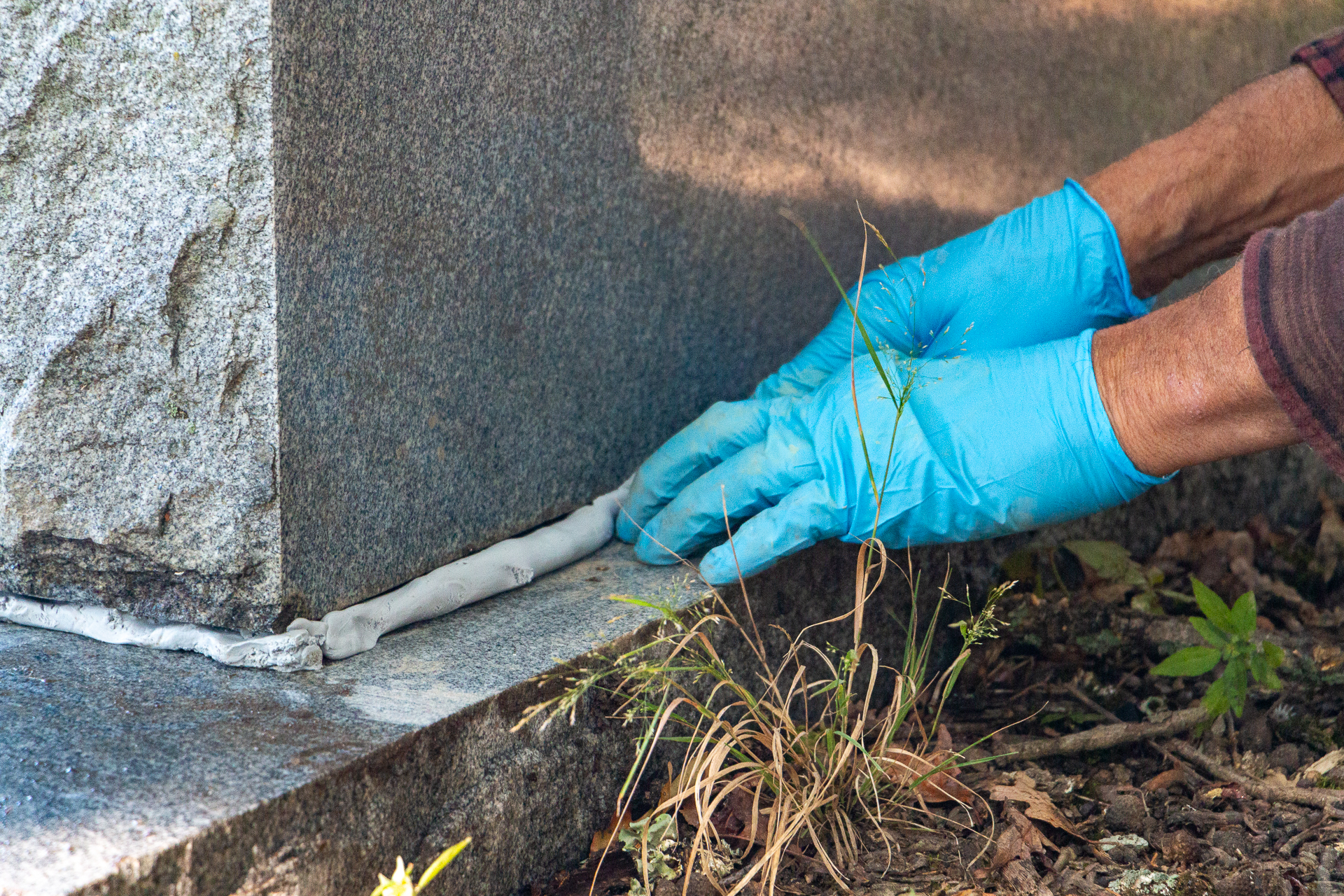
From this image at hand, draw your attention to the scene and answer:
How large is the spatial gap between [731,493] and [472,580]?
0.40 meters

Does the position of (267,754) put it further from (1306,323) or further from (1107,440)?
(1306,323)

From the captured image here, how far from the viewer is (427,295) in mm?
1438

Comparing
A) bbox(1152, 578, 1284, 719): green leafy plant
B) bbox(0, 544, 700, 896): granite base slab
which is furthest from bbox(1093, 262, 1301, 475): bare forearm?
bbox(0, 544, 700, 896): granite base slab

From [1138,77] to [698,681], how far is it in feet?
7.33

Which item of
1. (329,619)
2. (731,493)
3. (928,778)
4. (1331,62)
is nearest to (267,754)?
(329,619)

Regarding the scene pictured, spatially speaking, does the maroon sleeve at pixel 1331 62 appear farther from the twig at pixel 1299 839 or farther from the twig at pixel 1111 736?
the twig at pixel 1299 839

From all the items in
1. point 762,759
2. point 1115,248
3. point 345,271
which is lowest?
point 762,759

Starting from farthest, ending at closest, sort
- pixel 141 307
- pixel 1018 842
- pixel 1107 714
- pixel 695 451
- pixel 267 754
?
pixel 1107 714, pixel 695 451, pixel 1018 842, pixel 141 307, pixel 267 754

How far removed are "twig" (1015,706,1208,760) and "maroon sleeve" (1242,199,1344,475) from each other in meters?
0.55

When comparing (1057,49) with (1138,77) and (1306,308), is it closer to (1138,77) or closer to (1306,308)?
(1138,77)

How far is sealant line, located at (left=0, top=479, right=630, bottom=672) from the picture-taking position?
132 centimetres

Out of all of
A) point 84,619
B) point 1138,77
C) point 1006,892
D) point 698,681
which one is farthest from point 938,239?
point 84,619

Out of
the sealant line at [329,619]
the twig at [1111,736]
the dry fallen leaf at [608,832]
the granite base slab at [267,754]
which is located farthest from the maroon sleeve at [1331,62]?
the dry fallen leaf at [608,832]

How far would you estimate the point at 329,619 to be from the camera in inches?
53.7
